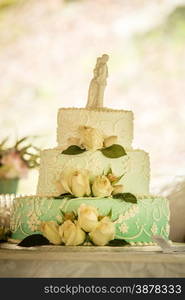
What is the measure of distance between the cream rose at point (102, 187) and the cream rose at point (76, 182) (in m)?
0.03

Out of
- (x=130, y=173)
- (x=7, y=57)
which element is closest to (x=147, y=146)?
(x=7, y=57)

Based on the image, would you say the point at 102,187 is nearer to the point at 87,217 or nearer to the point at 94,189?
the point at 94,189

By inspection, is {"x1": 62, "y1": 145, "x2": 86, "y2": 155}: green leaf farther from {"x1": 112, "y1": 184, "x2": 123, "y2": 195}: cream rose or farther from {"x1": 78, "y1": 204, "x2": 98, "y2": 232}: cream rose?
{"x1": 78, "y1": 204, "x2": 98, "y2": 232}: cream rose

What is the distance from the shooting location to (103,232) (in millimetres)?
2668

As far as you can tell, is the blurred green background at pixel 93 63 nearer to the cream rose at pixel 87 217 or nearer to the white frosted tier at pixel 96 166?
the white frosted tier at pixel 96 166

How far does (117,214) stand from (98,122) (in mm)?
360

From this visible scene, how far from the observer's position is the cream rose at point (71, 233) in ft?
8.70

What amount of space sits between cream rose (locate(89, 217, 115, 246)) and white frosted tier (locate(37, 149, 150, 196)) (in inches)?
10.2

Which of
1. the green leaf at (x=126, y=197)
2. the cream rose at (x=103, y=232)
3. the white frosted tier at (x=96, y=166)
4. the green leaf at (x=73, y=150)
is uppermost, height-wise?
the green leaf at (x=73, y=150)

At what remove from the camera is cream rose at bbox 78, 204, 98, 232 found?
2.63 metres

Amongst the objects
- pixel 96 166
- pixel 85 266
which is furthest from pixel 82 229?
pixel 85 266

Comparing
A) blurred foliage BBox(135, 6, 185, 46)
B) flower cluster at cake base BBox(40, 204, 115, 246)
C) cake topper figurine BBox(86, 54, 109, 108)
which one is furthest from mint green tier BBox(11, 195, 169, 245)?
blurred foliage BBox(135, 6, 185, 46)

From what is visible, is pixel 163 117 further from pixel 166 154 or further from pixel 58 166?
pixel 58 166

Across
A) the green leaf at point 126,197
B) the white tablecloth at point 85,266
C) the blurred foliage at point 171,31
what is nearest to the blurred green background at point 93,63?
the blurred foliage at point 171,31
